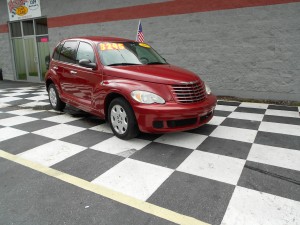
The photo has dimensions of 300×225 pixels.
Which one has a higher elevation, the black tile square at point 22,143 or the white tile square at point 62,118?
the black tile square at point 22,143

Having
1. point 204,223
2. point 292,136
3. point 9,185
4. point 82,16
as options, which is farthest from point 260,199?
point 82,16

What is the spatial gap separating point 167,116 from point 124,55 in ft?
5.15

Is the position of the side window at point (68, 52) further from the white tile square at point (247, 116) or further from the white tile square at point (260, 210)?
the white tile square at point (260, 210)

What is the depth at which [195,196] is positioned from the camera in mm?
2451

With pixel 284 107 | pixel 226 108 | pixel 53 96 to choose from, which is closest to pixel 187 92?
pixel 226 108

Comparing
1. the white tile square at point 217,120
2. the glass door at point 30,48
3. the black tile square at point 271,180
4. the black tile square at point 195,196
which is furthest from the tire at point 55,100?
the glass door at point 30,48

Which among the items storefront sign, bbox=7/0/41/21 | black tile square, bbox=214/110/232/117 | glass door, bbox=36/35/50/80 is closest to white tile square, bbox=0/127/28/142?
black tile square, bbox=214/110/232/117

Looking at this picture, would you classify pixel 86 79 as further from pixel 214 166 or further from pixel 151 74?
pixel 214 166

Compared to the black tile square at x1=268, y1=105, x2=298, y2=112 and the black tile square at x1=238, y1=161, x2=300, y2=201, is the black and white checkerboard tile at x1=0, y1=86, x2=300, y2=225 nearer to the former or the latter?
the black tile square at x1=238, y1=161, x2=300, y2=201

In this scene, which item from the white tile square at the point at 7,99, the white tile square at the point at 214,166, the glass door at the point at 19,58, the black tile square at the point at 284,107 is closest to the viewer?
the white tile square at the point at 214,166

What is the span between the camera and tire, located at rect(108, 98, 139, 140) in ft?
12.3

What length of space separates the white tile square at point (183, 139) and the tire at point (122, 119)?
0.47 meters

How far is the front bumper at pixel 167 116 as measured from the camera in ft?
11.5

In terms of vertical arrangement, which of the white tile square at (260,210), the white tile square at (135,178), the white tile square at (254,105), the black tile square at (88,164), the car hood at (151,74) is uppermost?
the car hood at (151,74)
